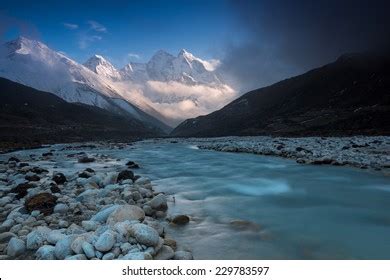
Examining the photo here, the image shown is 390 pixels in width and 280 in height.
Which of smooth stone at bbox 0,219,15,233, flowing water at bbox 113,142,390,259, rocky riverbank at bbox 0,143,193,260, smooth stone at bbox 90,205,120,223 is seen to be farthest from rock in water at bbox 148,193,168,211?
smooth stone at bbox 0,219,15,233

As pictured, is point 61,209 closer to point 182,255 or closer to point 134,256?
point 182,255

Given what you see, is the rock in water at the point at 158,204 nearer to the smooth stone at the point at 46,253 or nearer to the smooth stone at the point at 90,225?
the smooth stone at the point at 90,225

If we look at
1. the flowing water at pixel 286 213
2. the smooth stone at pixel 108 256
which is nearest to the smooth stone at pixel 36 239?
the smooth stone at pixel 108 256

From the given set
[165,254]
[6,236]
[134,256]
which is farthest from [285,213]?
[6,236]

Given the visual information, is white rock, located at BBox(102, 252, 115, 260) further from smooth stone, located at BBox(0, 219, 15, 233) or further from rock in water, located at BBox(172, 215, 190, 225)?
smooth stone, located at BBox(0, 219, 15, 233)
